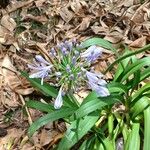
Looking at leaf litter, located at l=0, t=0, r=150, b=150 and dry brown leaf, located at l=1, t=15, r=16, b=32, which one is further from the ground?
dry brown leaf, located at l=1, t=15, r=16, b=32

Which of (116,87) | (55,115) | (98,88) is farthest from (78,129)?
(98,88)

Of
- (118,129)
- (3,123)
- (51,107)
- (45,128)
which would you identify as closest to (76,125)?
(51,107)

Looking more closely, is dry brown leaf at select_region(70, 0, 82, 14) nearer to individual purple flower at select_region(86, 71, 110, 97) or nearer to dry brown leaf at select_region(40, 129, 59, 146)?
dry brown leaf at select_region(40, 129, 59, 146)

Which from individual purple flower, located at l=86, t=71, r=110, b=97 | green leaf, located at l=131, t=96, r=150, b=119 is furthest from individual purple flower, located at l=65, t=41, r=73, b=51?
green leaf, located at l=131, t=96, r=150, b=119

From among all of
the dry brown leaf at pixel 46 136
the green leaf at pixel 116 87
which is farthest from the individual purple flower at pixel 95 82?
the dry brown leaf at pixel 46 136

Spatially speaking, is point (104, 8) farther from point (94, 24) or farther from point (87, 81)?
point (87, 81)

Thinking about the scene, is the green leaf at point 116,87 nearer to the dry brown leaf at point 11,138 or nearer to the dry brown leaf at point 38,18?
the dry brown leaf at point 11,138
